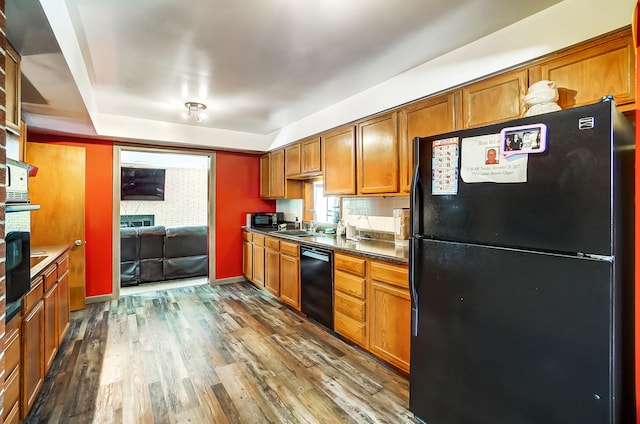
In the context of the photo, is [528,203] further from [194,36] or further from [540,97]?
[194,36]

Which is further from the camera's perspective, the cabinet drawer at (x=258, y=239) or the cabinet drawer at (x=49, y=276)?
the cabinet drawer at (x=258, y=239)

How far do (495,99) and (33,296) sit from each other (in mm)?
3191

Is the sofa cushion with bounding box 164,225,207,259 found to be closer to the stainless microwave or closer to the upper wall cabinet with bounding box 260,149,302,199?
the upper wall cabinet with bounding box 260,149,302,199

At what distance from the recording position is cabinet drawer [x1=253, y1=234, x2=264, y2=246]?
4.33 m

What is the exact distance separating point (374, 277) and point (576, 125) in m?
1.62

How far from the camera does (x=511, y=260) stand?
52.6 inches

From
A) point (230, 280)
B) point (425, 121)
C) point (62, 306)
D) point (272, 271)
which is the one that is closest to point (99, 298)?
point (62, 306)

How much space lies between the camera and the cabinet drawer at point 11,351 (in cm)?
151

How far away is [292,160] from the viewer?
4.23 metres

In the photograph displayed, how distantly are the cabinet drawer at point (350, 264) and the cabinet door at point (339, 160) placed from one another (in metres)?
0.72

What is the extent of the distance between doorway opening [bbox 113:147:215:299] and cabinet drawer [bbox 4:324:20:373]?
2.70m

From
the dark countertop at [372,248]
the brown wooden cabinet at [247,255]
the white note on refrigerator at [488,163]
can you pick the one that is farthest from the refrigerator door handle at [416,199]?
the brown wooden cabinet at [247,255]

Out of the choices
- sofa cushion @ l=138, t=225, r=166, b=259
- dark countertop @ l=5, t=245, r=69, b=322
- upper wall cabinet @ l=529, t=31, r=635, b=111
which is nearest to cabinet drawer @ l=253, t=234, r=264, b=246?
sofa cushion @ l=138, t=225, r=166, b=259

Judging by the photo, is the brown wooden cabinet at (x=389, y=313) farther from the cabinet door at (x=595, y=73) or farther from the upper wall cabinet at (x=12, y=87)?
the upper wall cabinet at (x=12, y=87)
